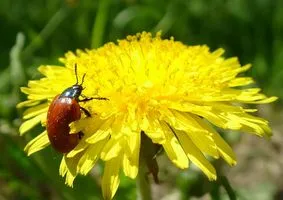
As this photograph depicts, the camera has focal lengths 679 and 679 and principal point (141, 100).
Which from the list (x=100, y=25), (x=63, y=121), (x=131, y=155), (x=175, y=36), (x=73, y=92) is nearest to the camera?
(x=131, y=155)

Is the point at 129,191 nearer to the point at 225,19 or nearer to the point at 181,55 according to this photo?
the point at 181,55

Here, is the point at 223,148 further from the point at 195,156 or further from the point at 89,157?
the point at 89,157

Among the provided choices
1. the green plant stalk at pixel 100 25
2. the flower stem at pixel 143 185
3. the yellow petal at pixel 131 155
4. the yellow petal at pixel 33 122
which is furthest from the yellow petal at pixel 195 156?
the green plant stalk at pixel 100 25

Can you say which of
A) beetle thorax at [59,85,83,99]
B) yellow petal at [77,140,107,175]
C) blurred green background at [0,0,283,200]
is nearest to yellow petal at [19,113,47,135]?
beetle thorax at [59,85,83,99]

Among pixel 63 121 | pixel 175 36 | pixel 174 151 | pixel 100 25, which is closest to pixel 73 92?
pixel 63 121

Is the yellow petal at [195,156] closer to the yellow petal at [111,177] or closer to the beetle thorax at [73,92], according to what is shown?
the yellow petal at [111,177]

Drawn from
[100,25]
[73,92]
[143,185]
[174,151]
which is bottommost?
[143,185]

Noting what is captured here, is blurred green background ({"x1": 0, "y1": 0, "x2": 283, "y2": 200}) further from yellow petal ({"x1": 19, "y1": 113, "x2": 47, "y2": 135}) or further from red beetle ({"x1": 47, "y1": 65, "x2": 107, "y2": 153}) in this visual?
red beetle ({"x1": 47, "y1": 65, "x2": 107, "y2": 153})

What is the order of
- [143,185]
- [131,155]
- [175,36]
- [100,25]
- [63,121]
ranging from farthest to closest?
1. [175,36]
2. [100,25]
3. [143,185]
4. [63,121]
5. [131,155]
